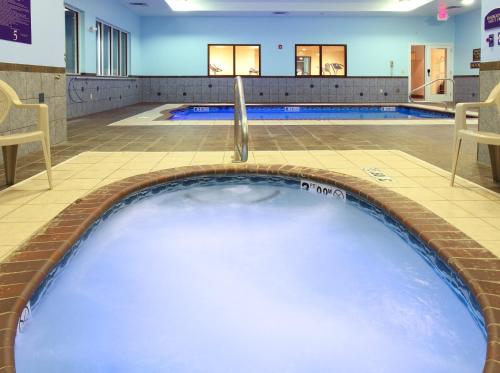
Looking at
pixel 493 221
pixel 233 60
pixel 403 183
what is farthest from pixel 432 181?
pixel 233 60

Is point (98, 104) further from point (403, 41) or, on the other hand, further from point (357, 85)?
point (403, 41)

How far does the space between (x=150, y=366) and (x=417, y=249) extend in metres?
1.42

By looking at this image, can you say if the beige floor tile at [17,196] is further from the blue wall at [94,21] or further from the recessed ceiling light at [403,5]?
the recessed ceiling light at [403,5]

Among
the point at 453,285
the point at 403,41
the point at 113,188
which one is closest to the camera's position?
the point at 453,285

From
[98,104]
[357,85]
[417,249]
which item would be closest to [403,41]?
[357,85]

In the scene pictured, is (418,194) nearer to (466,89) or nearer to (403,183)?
(403,183)

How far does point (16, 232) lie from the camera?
2.57 meters

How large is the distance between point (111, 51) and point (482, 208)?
11.5 meters

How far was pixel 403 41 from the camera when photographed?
51.1 ft

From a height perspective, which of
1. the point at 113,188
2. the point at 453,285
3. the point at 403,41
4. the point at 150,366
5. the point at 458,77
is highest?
the point at 403,41

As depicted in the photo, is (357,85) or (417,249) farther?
(357,85)

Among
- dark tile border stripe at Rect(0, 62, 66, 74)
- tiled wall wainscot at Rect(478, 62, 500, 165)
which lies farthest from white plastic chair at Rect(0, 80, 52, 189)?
tiled wall wainscot at Rect(478, 62, 500, 165)

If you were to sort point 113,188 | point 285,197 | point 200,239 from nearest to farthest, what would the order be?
point 200,239 → point 113,188 → point 285,197

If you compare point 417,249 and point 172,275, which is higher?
point 417,249
